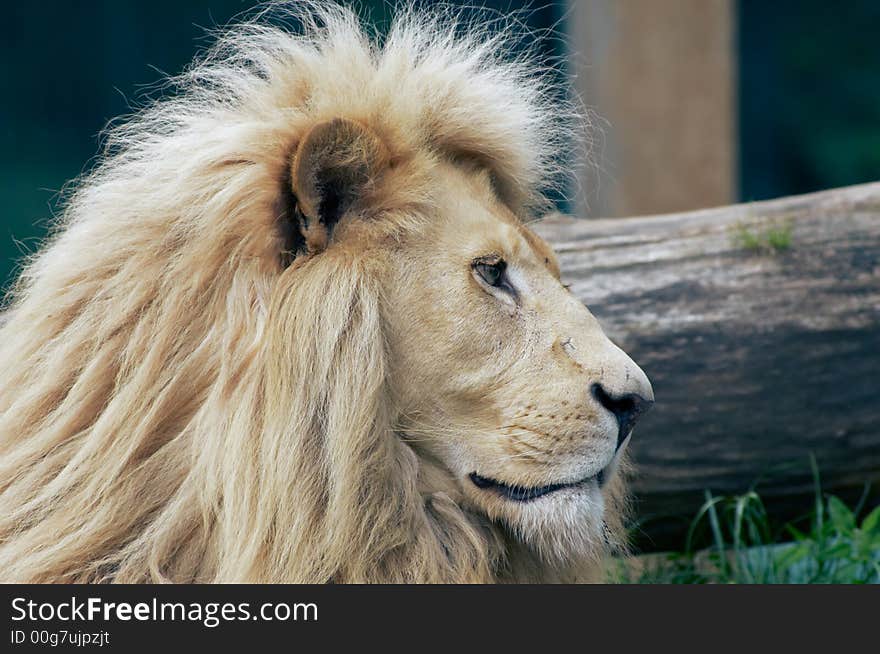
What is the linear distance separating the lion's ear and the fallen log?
111cm

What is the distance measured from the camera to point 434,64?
228cm

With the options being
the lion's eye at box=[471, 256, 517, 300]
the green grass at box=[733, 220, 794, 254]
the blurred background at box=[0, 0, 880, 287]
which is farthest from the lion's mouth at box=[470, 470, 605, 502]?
the blurred background at box=[0, 0, 880, 287]

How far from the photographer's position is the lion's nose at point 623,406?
6.56 feet

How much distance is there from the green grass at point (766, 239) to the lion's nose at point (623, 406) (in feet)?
3.99

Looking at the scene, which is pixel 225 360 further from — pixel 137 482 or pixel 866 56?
pixel 866 56

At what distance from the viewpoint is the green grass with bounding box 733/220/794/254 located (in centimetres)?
311

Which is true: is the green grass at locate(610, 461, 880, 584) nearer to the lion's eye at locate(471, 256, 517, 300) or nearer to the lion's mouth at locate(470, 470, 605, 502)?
the lion's mouth at locate(470, 470, 605, 502)

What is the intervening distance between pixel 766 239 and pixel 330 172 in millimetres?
1535

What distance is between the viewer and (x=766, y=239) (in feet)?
10.2

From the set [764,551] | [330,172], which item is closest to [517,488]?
[330,172]

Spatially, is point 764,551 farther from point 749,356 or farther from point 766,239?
point 766,239

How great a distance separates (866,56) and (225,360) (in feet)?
→ 21.5

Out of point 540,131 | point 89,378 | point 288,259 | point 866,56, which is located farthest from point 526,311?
point 866,56

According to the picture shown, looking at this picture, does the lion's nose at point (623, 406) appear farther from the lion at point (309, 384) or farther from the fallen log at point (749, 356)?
the fallen log at point (749, 356)
